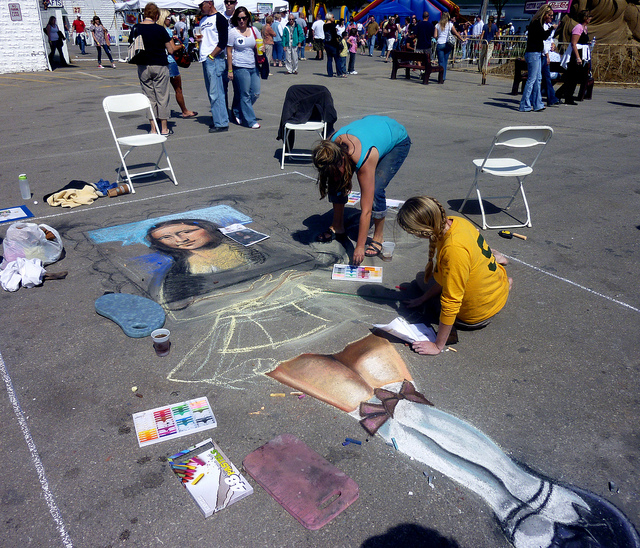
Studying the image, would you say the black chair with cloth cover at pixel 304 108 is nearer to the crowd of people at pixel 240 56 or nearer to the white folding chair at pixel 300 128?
the white folding chair at pixel 300 128

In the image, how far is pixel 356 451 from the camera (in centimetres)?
250

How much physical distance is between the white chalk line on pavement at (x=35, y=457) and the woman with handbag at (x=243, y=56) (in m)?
6.81

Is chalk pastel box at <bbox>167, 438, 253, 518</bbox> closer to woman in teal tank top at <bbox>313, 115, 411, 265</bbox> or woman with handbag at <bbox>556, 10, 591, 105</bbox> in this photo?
woman in teal tank top at <bbox>313, 115, 411, 265</bbox>

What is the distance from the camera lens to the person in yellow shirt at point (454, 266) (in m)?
2.86

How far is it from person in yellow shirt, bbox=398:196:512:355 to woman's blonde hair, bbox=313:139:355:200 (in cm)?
80

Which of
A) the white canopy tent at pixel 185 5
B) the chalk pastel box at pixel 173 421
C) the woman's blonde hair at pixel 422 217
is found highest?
the white canopy tent at pixel 185 5

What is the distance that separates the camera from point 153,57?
7.50 meters

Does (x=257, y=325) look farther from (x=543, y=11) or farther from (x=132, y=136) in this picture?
(x=543, y=11)

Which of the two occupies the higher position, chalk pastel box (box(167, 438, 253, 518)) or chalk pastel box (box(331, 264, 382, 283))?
chalk pastel box (box(331, 264, 382, 283))

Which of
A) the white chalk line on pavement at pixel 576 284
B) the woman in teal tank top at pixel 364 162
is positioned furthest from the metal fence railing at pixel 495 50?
the woman in teal tank top at pixel 364 162

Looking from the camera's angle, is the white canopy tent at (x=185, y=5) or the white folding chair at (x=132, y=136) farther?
the white canopy tent at (x=185, y=5)

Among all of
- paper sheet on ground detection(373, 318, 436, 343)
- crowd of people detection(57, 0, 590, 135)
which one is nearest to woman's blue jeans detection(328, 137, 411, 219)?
paper sheet on ground detection(373, 318, 436, 343)

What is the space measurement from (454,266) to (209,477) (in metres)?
1.81

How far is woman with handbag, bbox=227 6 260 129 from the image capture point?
→ 818 centimetres
